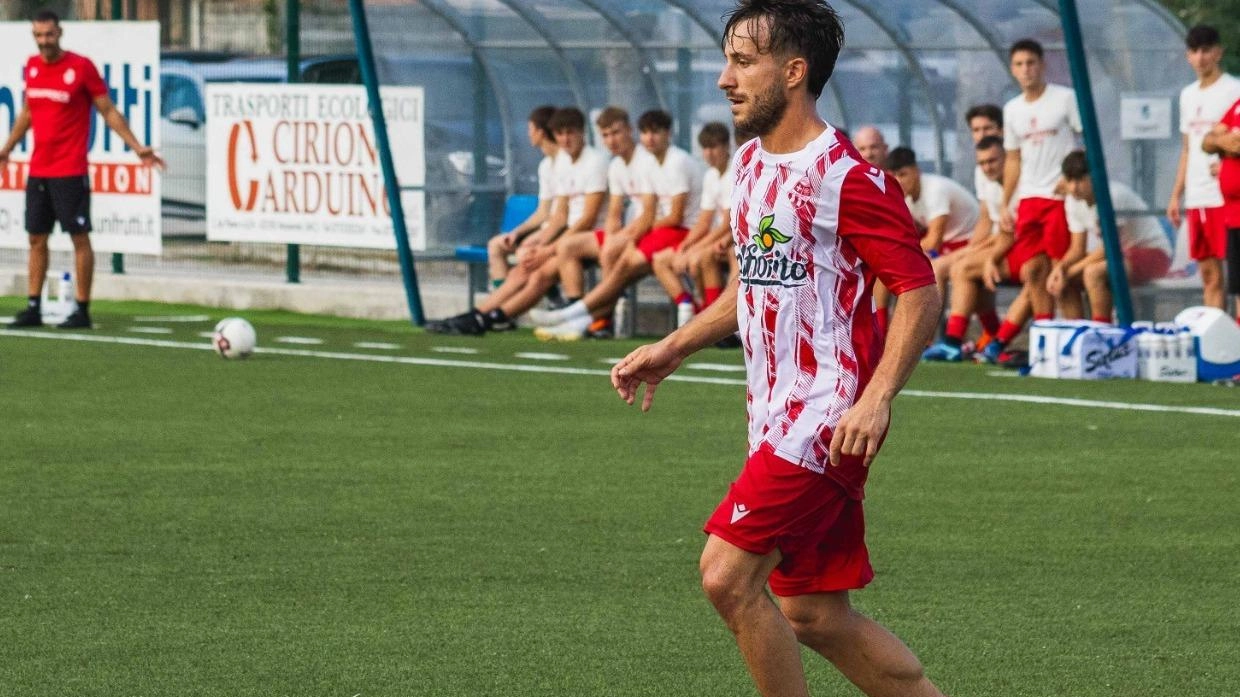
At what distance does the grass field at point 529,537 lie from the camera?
20.3 feet

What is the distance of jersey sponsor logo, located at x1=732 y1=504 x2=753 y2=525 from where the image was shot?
185 inches

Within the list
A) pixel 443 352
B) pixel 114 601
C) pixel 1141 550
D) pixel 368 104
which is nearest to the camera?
pixel 114 601

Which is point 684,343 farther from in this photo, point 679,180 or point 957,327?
point 679,180

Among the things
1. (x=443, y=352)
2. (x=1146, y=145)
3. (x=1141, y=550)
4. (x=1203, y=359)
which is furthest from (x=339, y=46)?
(x=1141, y=550)

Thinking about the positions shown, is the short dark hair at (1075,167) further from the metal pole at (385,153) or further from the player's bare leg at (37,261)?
the player's bare leg at (37,261)

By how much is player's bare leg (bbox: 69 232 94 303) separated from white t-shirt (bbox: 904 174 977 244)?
5.55 meters

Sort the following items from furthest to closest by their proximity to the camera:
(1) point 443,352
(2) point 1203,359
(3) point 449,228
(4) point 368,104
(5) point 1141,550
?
(3) point 449,228 → (4) point 368,104 → (1) point 443,352 → (2) point 1203,359 → (5) point 1141,550

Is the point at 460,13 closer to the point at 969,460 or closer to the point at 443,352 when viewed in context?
the point at 443,352

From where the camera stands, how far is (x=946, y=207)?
15.5 m

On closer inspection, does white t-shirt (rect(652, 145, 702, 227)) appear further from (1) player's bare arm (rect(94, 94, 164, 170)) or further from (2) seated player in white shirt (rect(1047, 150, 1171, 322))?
(1) player's bare arm (rect(94, 94, 164, 170))

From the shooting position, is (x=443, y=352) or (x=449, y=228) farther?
(x=449, y=228)

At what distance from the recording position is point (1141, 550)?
309 inches

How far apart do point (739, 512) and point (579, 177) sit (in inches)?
490

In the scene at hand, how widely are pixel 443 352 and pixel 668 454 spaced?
5.25 m
